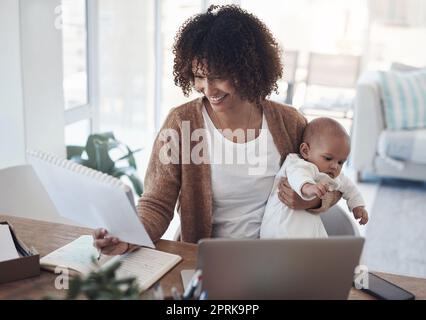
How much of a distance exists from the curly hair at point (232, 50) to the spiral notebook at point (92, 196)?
52cm

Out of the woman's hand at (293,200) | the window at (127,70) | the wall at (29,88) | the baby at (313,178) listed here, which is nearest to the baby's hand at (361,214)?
the baby at (313,178)

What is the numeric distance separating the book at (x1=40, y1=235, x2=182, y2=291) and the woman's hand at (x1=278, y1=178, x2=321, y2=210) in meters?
0.35

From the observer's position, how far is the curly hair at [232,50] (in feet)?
4.81

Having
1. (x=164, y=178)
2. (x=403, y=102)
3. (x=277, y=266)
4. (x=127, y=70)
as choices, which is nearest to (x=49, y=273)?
(x=164, y=178)

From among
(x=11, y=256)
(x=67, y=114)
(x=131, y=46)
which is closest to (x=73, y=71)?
(x=67, y=114)

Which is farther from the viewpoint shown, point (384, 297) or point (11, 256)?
point (11, 256)

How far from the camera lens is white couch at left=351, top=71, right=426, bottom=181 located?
3.93m

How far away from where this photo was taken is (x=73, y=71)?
304 centimetres

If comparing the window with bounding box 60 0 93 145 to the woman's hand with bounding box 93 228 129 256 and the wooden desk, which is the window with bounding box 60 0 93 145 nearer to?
the wooden desk

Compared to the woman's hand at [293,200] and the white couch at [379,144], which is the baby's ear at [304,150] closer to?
the woman's hand at [293,200]

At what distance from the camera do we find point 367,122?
13.3 ft

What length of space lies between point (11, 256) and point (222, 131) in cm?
68

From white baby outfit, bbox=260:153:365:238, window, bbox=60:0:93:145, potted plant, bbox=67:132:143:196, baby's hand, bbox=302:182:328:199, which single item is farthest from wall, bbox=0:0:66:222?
baby's hand, bbox=302:182:328:199
